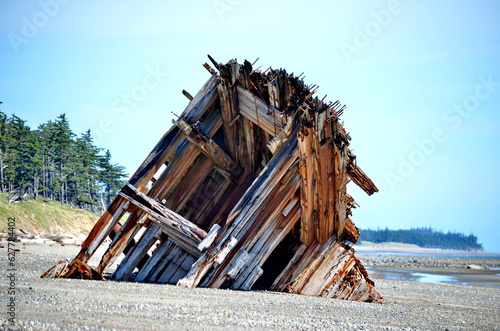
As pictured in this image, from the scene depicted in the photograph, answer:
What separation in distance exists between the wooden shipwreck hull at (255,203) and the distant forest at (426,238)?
164448mm

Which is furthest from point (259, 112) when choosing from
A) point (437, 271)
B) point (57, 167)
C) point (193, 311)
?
point (57, 167)

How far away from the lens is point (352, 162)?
11.1 m

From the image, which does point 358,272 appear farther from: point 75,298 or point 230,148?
point 75,298

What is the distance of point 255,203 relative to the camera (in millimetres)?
10633

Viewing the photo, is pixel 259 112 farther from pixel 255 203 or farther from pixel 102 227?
pixel 102 227

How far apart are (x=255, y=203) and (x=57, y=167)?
53763 millimetres

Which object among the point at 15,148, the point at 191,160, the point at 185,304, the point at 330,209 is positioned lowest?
the point at 15,148

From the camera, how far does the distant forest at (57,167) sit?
52.5m

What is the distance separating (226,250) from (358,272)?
118 inches

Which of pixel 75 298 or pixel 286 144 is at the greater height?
pixel 286 144

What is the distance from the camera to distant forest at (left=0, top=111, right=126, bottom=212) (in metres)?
52.5

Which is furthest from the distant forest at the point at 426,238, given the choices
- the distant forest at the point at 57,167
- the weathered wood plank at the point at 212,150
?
the weathered wood plank at the point at 212,150

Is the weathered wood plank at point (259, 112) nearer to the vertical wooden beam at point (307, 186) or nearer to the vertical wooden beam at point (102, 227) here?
the vertical wooden beam at point (307, 186)

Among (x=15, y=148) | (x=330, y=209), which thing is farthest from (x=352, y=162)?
(x=15, y=148)
